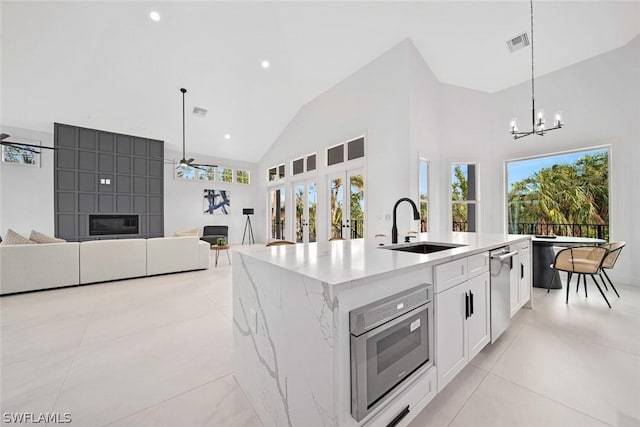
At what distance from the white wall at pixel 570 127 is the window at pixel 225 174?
23.5 feet

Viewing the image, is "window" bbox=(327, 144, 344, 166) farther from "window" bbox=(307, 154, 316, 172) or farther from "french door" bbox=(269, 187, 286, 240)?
"french door" bbox=(269, 187, 286, 240)

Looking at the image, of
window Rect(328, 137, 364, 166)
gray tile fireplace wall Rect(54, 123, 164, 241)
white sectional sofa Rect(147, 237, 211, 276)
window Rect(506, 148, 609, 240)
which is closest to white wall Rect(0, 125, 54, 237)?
gray tile fireplace wall Rect(54, 123, 164, 241)

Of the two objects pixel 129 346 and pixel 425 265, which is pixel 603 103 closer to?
pixel 425 265

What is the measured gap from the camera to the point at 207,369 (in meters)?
1.82

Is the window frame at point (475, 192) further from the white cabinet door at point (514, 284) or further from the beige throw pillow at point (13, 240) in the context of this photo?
the beige throw pillow at point (13, 240)

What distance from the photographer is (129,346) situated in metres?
2.13

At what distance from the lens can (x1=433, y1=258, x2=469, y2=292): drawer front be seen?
1.41m

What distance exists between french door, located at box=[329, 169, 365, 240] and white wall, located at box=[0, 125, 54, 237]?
7.14m

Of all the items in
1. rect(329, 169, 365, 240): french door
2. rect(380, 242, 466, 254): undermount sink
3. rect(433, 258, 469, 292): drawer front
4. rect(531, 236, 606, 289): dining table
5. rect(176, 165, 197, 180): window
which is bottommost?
rect(531, 236, 606, 289): dining table

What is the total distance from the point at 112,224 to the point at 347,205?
21.9 ft

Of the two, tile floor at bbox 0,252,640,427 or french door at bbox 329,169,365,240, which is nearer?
tile floor at bbox 0,252,640,427

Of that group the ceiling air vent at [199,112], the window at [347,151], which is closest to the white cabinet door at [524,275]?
the window at [347,151]

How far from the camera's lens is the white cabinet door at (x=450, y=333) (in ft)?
4.63

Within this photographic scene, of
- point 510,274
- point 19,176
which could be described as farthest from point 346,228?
point 19,176
